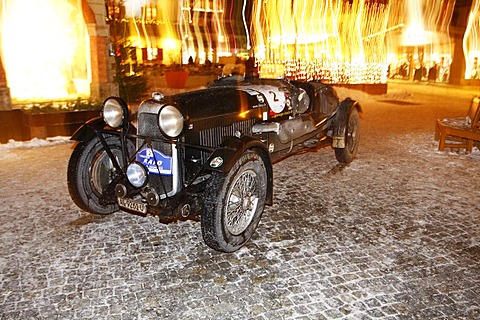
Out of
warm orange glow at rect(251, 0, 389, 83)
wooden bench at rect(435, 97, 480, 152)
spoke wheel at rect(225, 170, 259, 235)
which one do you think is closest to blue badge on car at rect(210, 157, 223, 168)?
spoke wheel at rect(225, 170, 259, 235)

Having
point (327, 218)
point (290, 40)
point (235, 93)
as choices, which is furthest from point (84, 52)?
point (290, 40)

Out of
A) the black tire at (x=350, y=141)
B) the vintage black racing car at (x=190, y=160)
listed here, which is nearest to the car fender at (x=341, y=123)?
the black tire at (x=350, y=141)

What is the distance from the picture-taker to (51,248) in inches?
167

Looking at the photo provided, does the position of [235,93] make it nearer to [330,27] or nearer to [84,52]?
[84,52]

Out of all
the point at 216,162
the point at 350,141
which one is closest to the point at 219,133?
the point at 216,162

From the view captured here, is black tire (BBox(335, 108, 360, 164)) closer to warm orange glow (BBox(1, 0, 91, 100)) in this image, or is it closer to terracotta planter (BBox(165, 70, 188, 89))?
warm orange glow (BBox(1, 0, 91, 100))

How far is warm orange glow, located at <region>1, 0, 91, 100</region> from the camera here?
13445mm

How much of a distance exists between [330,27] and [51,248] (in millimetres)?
25254

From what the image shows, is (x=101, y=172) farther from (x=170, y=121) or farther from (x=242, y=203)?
(x=242, y=203)

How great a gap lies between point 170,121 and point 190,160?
0.73 metres

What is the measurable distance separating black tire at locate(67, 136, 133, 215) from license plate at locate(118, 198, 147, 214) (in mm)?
505

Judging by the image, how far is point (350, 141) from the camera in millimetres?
7766

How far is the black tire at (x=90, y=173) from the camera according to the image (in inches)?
187

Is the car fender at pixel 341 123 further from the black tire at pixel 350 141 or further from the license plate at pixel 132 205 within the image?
the license plate at pixel 132 205
